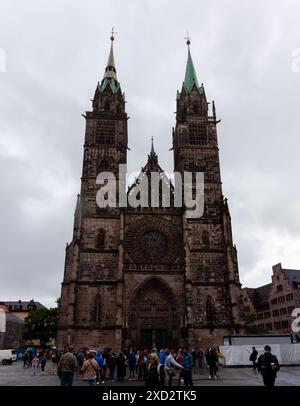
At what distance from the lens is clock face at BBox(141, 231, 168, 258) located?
36.4 metres

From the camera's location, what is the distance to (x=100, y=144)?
136 feet

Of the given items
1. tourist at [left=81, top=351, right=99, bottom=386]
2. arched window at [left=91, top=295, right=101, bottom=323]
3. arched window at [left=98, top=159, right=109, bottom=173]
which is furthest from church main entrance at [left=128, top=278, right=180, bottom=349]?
tourist at [left=81, top=351, right=99, bottom=386]

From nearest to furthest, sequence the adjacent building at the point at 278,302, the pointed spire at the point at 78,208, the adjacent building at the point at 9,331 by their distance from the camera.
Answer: the pointed spire at the point at 78,208
the adjacent building at the point at 278,302
the adjacent building at the point at 9,331

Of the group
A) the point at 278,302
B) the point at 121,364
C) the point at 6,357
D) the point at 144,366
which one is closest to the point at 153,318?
the point at 6,357

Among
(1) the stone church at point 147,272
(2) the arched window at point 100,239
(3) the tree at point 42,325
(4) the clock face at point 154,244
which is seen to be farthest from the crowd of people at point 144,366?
(3) the tree at point 42,325

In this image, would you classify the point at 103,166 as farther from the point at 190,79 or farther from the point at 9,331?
the point at 9,331

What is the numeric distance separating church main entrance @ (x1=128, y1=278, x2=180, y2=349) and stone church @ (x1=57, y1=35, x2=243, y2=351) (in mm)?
87

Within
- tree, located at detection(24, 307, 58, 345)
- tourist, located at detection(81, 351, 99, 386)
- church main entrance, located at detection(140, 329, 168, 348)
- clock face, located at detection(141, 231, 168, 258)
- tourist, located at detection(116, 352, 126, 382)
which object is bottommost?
tourist, located at detection(116, 352, 126, 382)

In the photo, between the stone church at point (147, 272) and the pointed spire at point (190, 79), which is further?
the pointed spire at point (190, 79)

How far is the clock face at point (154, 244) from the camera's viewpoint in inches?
1432

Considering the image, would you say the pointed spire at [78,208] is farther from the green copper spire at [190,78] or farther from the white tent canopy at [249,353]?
the green copper spire at [190,78]

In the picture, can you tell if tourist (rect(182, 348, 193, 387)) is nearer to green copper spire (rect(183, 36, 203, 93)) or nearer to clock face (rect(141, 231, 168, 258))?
clock face (rect(141, 231, 168, 258))

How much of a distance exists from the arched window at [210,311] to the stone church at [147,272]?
9cm
